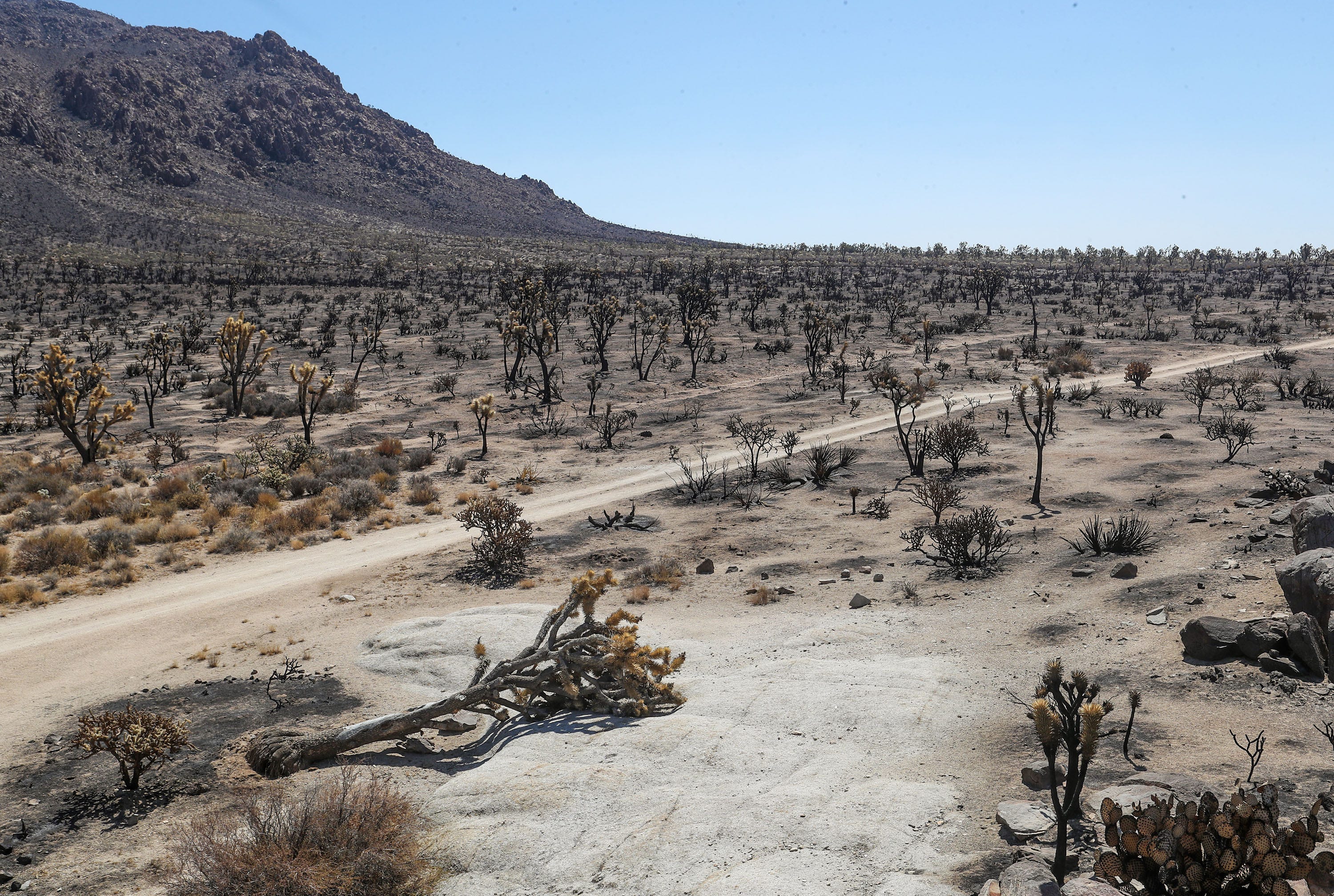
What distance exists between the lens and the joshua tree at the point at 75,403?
78.5 feet

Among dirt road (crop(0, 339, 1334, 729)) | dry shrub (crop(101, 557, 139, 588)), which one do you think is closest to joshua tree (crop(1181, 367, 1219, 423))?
dirt road (crop(0, 339, 1334, 729))

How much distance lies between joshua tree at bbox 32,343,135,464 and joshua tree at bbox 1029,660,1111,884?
1002 inches

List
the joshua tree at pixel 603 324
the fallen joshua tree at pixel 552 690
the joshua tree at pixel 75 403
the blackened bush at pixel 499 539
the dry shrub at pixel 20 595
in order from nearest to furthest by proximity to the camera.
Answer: the fallen joshua tree at pixel 552 690, the dry shrub at pixel 20 595, the blackened bush at pixel 499 539, the joshua tree at pixel 75 403, the joshua tree at pixel 603 324

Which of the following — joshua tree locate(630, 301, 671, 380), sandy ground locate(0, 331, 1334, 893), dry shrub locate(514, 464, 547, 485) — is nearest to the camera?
sandy ground locate(0, 331, 1334, 893)

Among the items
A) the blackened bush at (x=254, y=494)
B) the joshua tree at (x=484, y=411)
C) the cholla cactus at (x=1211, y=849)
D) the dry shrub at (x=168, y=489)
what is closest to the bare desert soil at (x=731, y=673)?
the cholla cactus at (x=1211, y=849)

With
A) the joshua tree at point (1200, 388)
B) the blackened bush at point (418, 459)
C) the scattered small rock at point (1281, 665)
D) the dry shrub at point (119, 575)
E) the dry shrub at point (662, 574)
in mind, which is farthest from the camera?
the joshua tree at point (1200, 388)

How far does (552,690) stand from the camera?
9820 millimetres

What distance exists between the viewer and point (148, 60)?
446ft

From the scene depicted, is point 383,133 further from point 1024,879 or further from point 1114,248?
point 1024,879

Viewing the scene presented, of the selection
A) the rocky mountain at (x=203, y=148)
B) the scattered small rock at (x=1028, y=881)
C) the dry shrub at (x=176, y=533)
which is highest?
the rocky mountain at (x=203, y=148)

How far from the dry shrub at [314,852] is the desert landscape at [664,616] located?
0.04m

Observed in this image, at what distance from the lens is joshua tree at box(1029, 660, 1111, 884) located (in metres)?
5.60

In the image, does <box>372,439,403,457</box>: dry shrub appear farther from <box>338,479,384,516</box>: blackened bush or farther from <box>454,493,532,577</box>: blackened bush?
<box>454,493,532,577</box>: blackened bush

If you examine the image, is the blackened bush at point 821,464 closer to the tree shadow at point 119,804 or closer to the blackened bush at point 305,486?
the blackened bush at point 305,486
